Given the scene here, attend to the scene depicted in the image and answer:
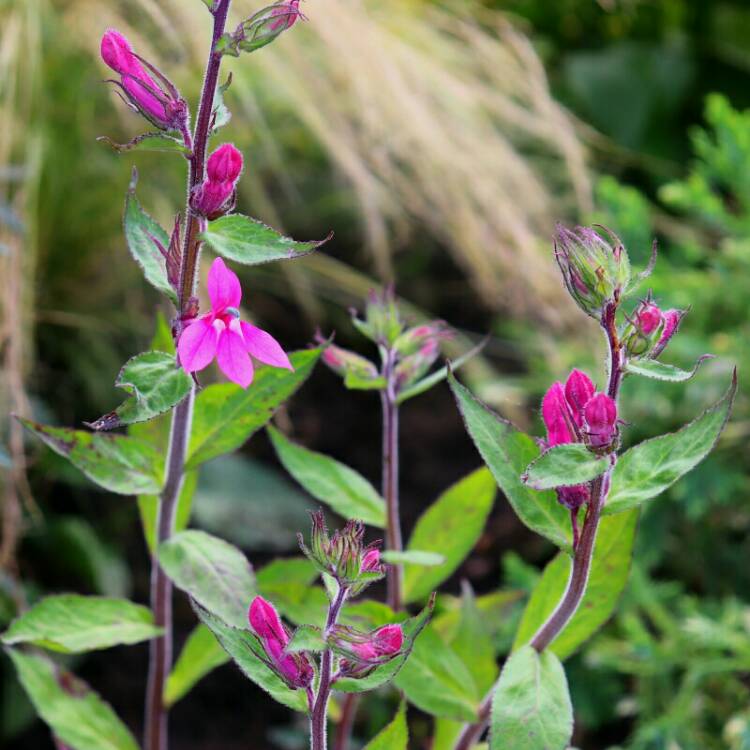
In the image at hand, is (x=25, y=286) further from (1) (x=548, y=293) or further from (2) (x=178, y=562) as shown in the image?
(2) (x=178, y=562)

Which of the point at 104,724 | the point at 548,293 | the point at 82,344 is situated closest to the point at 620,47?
the point at 548,293

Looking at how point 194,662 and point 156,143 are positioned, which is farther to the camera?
point 194,662

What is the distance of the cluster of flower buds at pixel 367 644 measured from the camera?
1.30ft

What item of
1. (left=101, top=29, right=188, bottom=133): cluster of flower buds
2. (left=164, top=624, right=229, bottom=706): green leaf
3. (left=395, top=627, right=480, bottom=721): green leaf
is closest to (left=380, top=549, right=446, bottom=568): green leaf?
(left=395, top=627, right=480, bottom=721): green leaf

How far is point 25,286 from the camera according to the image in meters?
1.32

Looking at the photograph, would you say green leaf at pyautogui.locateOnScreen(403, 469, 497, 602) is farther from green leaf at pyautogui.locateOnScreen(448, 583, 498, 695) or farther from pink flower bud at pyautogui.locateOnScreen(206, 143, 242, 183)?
pink flower bud at pyautogui.locateOnScreen(206, 143, 242, 183)

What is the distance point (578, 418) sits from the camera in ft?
1.46

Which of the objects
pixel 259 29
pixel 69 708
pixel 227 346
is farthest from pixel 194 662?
pixel 259 29

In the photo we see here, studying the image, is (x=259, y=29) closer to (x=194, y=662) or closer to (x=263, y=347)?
(x=263, y=347)

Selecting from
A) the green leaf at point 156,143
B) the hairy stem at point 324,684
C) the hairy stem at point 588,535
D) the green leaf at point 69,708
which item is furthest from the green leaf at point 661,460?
the green leaf at point 69,708

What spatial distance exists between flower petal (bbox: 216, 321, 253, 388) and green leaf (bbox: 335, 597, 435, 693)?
0.12m

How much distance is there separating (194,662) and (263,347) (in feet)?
0.93

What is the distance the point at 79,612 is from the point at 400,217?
1.32m

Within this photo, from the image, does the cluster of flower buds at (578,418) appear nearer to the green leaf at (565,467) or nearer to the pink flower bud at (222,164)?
the green leaf at (565,467)
